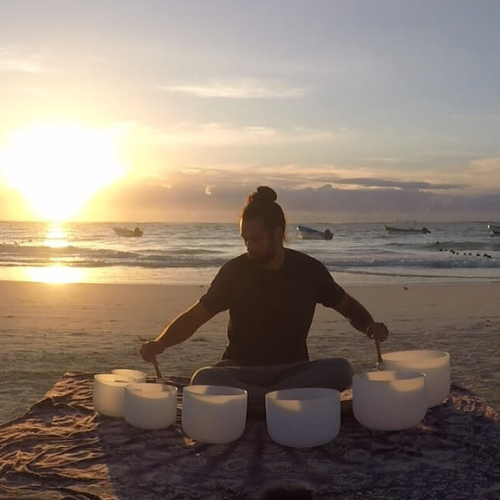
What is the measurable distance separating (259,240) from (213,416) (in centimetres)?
98

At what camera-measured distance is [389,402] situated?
2973mm

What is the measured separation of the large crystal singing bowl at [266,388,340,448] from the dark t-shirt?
2.35 ft

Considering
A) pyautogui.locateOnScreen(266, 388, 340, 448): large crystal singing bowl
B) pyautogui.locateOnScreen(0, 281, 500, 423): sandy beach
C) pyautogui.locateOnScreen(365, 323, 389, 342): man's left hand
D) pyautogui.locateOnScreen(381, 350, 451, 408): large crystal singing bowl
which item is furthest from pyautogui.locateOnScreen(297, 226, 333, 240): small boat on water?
pyautogui.locateOnScreen(266, 388, 340, 448): large crystal singing bowl

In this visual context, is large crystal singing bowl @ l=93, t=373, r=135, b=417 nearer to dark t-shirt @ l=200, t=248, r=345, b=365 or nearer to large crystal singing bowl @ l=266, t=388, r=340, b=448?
dark t-shirt @ l=200, t=248, r=345, b=365

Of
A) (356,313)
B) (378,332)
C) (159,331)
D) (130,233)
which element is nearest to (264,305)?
(356,313)

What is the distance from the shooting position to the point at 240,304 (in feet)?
11.8

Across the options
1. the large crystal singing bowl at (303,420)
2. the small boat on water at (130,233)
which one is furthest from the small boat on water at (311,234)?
the large crystal singing bowl at (303,420)

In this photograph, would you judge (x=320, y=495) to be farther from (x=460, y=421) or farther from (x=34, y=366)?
(x=34, y=366)

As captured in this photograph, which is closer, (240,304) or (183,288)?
(240,304)

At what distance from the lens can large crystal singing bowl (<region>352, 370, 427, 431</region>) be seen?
2.97 m

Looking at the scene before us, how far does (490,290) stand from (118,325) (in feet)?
22.1

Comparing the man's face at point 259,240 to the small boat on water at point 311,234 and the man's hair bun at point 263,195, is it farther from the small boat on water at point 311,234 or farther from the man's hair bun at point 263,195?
the small boat on water at point 311,234

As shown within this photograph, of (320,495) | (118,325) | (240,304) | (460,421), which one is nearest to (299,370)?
(240,304)

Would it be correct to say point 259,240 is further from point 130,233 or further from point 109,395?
point 130,233
